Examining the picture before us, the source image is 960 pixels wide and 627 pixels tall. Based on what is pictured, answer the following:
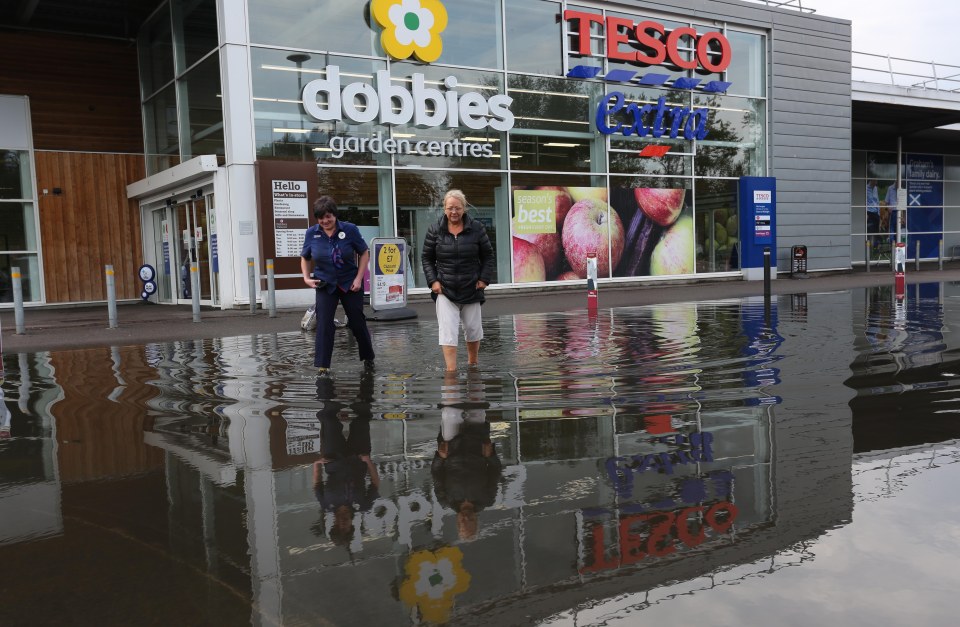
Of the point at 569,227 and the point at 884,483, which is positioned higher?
the point at 569,227

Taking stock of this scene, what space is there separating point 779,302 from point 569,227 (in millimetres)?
7738

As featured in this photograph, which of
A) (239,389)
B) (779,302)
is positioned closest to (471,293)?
(239,389)

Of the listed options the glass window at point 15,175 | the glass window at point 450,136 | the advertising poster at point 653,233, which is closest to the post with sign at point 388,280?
the glass window at point 450,136

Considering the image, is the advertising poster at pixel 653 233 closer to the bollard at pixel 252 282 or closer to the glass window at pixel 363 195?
the glass window at pixel 363 195

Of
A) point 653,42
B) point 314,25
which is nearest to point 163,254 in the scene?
point 314,25

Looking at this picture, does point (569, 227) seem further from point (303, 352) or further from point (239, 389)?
point (239, 389)

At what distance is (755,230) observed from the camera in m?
26.6

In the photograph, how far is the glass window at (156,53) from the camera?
71.7 feet

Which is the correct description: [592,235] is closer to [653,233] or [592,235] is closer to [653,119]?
[653,233]

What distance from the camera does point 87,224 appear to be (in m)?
23.4

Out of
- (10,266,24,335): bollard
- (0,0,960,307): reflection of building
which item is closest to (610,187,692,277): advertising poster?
(0,0,960,307): reflection of building

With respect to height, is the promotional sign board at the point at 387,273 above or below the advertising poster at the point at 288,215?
below

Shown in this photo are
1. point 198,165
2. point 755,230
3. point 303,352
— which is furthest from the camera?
point 755,230

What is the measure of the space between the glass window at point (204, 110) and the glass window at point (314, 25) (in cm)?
140
